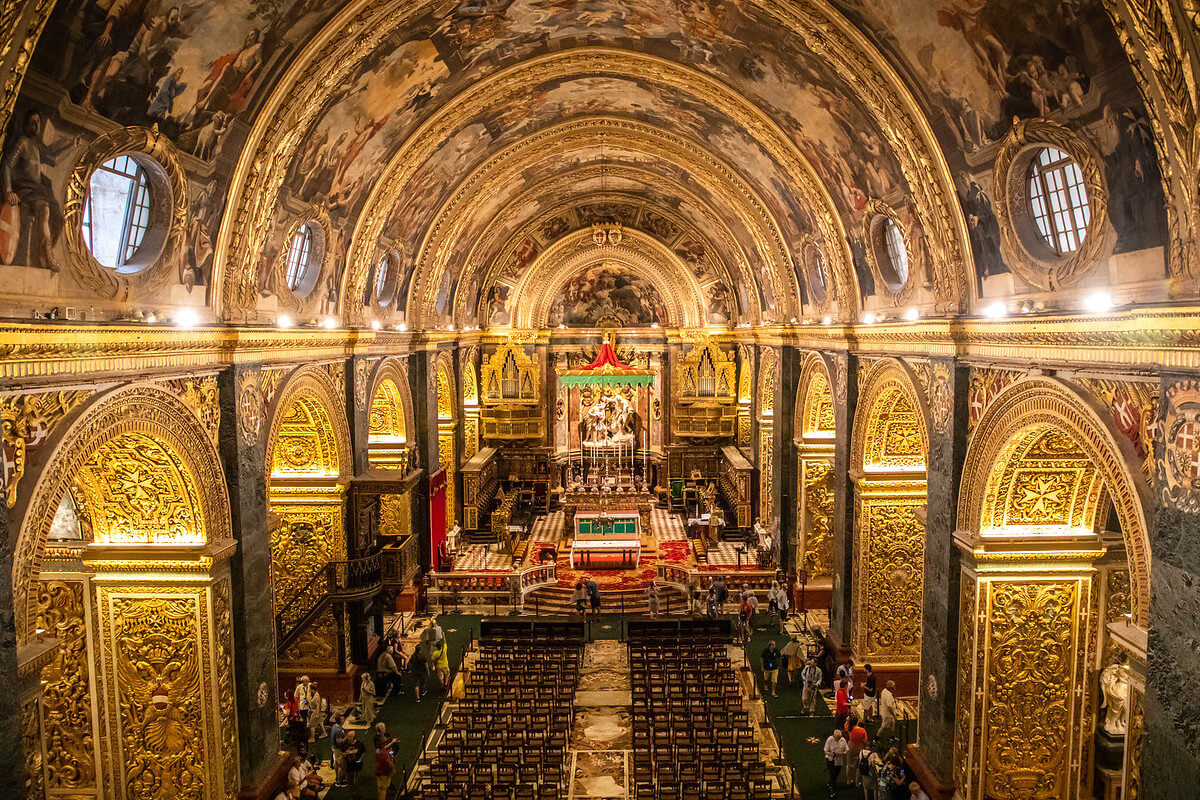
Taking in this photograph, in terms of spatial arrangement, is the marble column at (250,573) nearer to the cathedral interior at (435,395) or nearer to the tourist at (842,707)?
the cathedral interior at (435,395)

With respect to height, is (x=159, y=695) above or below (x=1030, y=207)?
below

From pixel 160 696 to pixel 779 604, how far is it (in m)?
14.8

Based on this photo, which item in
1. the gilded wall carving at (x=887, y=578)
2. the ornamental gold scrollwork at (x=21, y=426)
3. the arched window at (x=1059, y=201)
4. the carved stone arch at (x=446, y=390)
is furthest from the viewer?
the carved stone arch at (x=446, y=390)

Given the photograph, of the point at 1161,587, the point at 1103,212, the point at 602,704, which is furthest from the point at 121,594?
the point at 1103,212

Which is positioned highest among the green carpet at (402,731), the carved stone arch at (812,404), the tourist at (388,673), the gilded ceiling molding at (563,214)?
the gilded ceiling molding at (563,214)

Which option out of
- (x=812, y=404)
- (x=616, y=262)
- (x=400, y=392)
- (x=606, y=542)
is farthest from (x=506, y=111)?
(x=616, y=262)

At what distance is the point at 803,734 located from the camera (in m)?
15.7

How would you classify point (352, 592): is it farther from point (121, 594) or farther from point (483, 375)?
point (483, 375)

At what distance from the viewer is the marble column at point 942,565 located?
12.4 m

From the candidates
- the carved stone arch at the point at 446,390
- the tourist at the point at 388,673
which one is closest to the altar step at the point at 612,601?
the tourist at the point at 388,673

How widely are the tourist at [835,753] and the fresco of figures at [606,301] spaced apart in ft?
81.9

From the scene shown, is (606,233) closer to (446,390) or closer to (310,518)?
(446,390)

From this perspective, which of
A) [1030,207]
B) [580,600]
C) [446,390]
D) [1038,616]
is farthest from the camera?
[446,390]

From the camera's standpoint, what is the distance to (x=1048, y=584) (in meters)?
11.6
